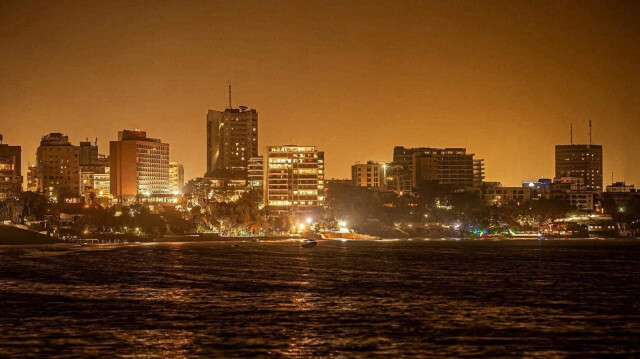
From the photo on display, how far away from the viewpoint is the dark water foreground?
44.0 metres

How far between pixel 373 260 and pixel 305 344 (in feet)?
261

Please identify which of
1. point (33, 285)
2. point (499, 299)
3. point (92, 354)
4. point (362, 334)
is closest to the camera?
point (92, 354)

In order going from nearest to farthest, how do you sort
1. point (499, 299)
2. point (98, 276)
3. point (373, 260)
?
point (499, 299) < point (98, 276) < point (373, 260)

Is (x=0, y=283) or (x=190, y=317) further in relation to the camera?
(x=0, y=283)

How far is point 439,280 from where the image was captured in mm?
83938

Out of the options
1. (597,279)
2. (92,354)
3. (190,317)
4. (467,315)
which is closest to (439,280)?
(597,279)

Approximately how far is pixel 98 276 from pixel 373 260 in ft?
147

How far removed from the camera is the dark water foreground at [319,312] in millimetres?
44000

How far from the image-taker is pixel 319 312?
58062 millimetres

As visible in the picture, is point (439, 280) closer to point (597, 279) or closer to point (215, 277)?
point (597, 279)

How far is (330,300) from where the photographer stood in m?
65.7

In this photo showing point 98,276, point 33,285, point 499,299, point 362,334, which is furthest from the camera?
point 98,276

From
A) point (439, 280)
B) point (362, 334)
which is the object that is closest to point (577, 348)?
point (362, 334)

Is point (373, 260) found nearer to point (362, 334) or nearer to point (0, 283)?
point (0, 283)
